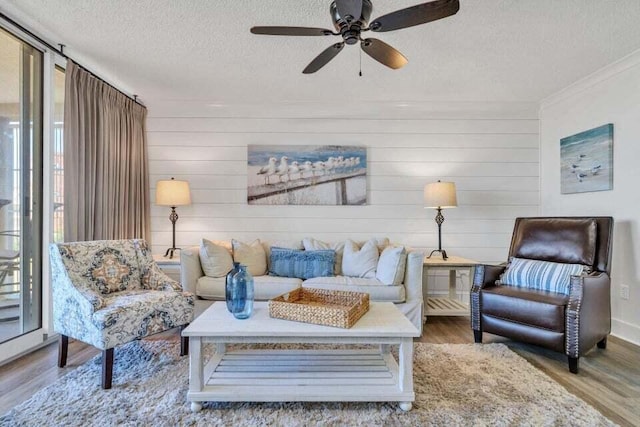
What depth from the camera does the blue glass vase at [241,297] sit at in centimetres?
196

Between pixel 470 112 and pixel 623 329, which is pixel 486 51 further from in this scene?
pixel 623 329

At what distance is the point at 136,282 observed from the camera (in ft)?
8.70

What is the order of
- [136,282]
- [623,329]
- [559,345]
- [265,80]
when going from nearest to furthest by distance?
[559,345], [136,282], [623,329], [265,80]

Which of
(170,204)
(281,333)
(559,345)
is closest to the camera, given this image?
(281,333)

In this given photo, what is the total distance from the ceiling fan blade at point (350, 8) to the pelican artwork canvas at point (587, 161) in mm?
2816

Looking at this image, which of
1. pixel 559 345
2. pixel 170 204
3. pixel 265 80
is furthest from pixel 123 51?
pixel 559 345

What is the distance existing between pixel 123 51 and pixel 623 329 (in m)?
4.83

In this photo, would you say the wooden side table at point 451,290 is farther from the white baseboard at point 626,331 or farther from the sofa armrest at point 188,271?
the sofa armrest at point 188,271

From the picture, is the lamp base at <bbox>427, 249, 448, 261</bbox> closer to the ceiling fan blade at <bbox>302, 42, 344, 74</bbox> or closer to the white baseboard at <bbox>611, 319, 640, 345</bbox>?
the white baseboard at <bbox>611, 319, 640, 345</bbox>

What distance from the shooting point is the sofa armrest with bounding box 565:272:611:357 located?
223cm

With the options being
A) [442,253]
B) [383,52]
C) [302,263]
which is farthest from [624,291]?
[383,52]

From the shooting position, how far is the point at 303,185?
3.93 meters

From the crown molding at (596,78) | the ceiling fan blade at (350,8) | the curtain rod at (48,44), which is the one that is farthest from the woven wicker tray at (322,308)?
the crown molding at (596,78)

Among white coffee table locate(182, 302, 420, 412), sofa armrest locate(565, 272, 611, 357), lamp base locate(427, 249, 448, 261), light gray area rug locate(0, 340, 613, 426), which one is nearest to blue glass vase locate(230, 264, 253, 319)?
white coffee table locate(182, 302, 420, 412)
